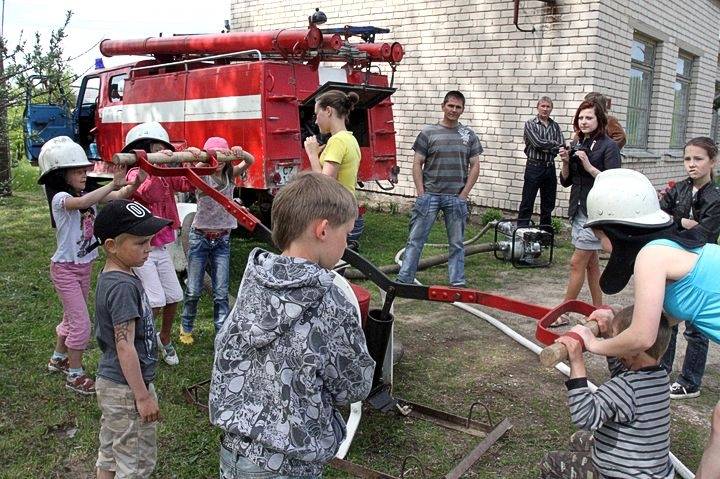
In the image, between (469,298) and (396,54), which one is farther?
(396,54)

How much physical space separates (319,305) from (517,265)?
645 centimetres

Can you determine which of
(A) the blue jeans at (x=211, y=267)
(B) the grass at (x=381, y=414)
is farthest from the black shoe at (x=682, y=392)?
(A) the blue jeans at (x=211, y=267)

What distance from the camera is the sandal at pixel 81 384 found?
12.8 ft

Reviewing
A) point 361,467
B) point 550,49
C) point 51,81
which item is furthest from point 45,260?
point 550,49

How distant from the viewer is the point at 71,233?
3.90 m

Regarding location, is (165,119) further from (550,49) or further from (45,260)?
(550,49)

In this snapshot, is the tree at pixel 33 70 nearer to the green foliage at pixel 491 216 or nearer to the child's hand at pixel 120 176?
→ the child's hand at pixel 120 176

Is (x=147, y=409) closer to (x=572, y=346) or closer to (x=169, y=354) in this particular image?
(x=572, y=346)

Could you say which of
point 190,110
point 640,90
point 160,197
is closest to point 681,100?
point 640,90

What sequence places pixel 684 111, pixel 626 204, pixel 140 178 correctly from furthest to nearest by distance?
pixel 684 111 → pixel 140 178 → pixel 626 204

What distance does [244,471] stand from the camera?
178cm

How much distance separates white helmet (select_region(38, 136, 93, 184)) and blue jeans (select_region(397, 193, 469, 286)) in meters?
3.36

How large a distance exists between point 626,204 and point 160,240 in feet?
10.1

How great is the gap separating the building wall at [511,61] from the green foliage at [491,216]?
201 millimetres
